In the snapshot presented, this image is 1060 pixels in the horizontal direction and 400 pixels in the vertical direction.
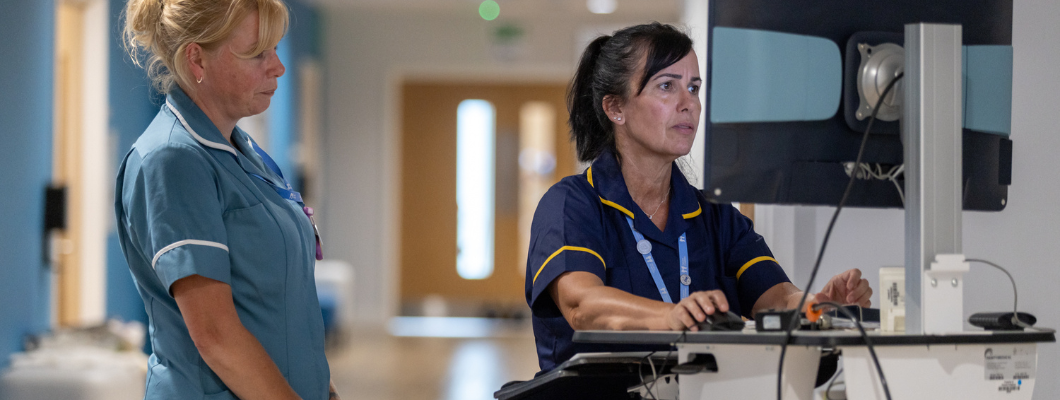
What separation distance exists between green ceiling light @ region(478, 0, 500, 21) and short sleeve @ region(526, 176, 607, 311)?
646 cm

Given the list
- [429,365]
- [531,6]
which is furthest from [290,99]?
[429,365]

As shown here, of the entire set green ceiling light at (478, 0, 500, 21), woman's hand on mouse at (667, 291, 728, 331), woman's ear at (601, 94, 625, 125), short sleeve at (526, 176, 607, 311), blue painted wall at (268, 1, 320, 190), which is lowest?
woman's hand on mouse at (667, 291, 728, 331)

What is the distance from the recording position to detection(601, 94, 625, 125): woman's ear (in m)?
1.66

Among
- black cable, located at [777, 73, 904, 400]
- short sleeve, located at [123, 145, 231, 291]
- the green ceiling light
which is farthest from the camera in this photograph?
the green ceiling light

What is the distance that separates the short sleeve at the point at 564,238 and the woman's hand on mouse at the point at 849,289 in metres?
0.37

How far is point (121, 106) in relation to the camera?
15.2 feet

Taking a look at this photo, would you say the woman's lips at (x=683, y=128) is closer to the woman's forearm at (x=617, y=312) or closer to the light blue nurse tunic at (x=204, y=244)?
the woman's forearm at (x=617, y=312)

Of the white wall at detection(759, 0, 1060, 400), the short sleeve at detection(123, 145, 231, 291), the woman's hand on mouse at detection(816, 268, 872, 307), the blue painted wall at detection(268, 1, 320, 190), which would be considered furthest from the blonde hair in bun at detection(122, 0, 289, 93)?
the blue painted wall at detection(268, 1, 320, 190)

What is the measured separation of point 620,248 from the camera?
5.06ft

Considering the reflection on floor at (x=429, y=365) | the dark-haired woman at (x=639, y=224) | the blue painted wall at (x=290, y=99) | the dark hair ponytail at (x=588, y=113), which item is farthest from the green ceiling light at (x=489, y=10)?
the dark-haired woman at (x=639, y=224)

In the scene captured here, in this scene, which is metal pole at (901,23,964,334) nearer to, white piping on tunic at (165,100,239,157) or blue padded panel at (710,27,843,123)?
blue padded panel at (710,27,843,123)

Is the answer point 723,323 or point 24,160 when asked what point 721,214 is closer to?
point 723,323

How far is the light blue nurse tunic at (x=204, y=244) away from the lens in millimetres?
1297

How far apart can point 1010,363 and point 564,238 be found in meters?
→ 0.66
